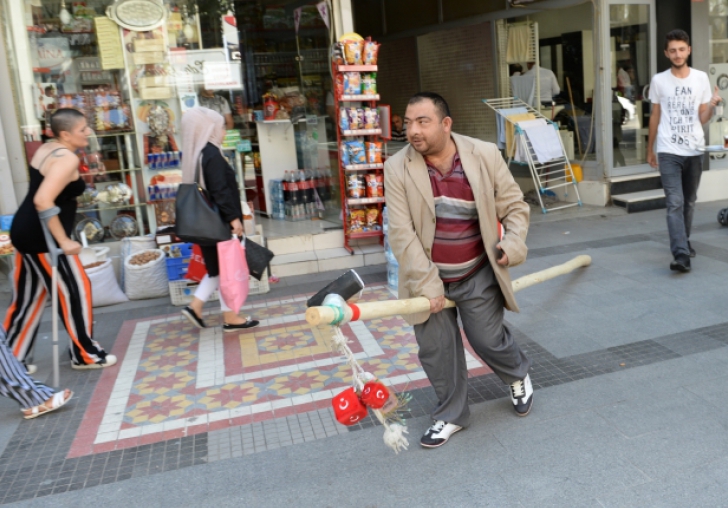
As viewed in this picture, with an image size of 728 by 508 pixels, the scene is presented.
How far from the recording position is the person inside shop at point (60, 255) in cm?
418

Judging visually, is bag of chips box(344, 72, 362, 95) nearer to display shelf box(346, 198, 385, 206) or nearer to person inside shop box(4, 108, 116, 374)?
display shelf box(346, 198, 385, 206)

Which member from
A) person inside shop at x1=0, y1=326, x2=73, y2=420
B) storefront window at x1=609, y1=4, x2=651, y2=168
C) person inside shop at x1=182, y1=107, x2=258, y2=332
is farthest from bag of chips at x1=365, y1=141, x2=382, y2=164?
storefront window at x1=609, y1=4, x2=651, y2=168

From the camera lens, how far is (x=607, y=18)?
28.4 feet

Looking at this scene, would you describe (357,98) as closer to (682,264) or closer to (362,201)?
(362,201)

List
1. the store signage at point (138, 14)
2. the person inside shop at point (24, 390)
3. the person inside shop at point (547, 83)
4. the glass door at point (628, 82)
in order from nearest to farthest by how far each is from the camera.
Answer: the person inside shop at point (24, 390)
the store signage at point (138, 14)
the glass door at point (628, 82)
the person inside shop at point (547, 83)

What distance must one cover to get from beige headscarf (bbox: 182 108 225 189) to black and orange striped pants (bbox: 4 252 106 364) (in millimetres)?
1009

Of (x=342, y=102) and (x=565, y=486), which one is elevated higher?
(x=342, y=102)

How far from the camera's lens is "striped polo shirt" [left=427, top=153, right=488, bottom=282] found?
10.7ft

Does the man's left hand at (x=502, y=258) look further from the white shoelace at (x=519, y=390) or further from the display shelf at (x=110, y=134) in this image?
the display shelf at (x=110, y=134)

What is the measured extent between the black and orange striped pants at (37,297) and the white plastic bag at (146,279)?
1661 millimetres

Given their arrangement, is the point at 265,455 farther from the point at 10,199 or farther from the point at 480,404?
the point at 10,199

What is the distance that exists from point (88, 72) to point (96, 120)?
0.48 m

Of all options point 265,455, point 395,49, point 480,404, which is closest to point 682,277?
point 480,404

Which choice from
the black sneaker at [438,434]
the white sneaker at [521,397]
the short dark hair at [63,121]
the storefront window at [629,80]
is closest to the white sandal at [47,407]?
the short dark hair at [63,121]
